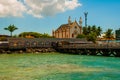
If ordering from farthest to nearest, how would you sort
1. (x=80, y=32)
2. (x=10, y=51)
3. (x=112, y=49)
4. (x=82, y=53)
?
(x=80, y=32) → (x=10, y=51) → (x=82, y=53) → (x=112, y=49)

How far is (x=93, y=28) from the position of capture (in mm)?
121750

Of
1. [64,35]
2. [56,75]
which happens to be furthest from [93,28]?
[56,75]

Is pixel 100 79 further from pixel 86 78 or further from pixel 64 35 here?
pixel 64 35

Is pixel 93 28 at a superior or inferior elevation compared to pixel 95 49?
superior

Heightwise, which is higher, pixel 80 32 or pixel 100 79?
pixel 80 32

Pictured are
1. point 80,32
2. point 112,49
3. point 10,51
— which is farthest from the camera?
point 80,32

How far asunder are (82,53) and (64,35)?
5274 centimetres

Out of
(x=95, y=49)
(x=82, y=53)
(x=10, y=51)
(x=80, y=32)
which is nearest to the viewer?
(x=95, y=49)

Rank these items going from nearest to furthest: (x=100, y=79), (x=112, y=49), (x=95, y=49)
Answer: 1. (x=100, y=79)
2. (x=112, y=49)
3. (x=95, y=49)

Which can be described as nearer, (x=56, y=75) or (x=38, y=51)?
(x=56, y=75)

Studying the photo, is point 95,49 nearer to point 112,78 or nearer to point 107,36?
point 112,78

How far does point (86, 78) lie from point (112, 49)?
104ft

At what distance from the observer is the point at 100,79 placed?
27.7m

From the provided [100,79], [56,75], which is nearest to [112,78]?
[100,79]
